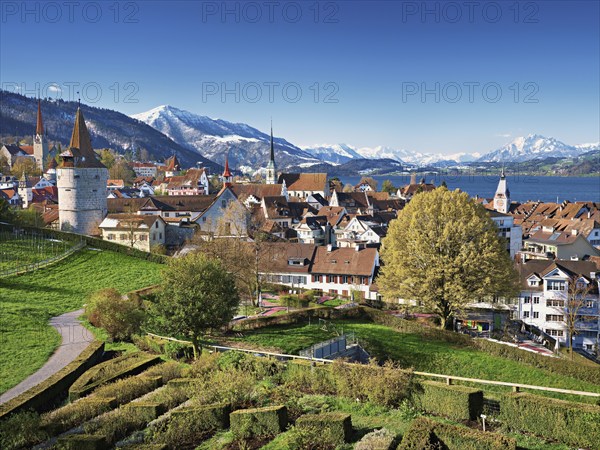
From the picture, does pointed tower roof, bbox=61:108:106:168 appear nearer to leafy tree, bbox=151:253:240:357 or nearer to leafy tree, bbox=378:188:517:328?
leafy tree, bbox=378:188:517:328

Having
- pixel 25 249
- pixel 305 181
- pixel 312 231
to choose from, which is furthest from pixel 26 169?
pixel 25 249

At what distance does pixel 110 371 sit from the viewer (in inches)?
956

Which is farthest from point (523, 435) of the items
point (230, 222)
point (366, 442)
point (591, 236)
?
point (591, 236)

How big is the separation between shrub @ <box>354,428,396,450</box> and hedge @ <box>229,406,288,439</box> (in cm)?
271

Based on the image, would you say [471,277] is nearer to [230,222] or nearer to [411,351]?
[411,351]

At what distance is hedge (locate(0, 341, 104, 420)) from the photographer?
65.5 ft

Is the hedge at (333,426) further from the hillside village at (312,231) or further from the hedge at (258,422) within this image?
the hillside village at (312,231)

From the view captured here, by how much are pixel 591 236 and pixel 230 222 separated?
2132 inches

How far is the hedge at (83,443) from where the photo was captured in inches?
615

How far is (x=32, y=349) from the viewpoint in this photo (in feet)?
94.7

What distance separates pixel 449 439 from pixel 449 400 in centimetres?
351

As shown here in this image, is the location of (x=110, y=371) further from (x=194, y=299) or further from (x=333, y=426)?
(x=333, y=426)

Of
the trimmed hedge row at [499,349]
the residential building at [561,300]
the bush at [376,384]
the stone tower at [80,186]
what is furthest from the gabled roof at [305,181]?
the bush at [376,384]

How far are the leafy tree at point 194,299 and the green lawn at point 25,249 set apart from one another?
85.2 ft
